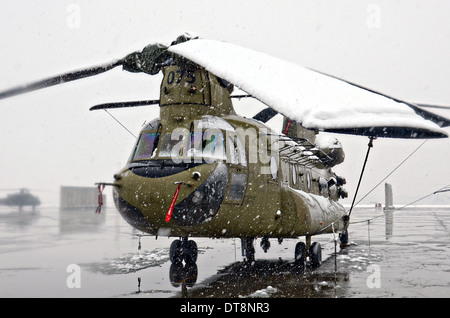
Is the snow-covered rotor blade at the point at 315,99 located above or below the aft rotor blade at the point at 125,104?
below

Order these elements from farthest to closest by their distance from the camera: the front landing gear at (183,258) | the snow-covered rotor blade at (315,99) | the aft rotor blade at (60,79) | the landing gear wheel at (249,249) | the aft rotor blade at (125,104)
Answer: the landing gear wheel at (249,249) → the aft rotor blade at (125,104) → the front landing gear at (183,258) → the aft rotor blade at (60,79) → the snow-covered rotor blade at (315,99)

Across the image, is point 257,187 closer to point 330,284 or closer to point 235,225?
point 235,225

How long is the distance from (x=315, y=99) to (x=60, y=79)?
5286 mm

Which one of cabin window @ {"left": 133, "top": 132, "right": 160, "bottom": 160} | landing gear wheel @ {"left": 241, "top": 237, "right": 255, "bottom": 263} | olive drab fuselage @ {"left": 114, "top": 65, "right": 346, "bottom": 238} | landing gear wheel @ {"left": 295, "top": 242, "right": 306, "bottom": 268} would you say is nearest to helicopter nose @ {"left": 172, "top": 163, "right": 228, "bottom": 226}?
olive drab fuselage @ {"left": 114, "top": 65, "right": 346, "bottom": 238}

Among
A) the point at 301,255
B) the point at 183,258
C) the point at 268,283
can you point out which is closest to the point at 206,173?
the point at 268,283

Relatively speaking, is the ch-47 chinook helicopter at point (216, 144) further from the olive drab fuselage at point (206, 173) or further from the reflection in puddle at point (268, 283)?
the reflection in puddle at point (268, 283)

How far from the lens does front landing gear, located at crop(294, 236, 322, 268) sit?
1105cm

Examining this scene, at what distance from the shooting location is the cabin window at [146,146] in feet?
28.1

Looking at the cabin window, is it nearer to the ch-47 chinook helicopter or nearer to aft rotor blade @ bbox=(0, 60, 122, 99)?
the ch-47 chinook helicopter

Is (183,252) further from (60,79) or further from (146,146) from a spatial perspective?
(60,79)

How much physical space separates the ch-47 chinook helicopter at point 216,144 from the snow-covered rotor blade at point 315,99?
0.06 feet

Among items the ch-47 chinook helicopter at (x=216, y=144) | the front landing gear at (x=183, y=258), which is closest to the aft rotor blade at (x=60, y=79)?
the ch-47 chinook helicopter at (x=216, y=144)

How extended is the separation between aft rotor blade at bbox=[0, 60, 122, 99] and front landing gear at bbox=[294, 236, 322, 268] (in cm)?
606

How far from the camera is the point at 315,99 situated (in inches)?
220
